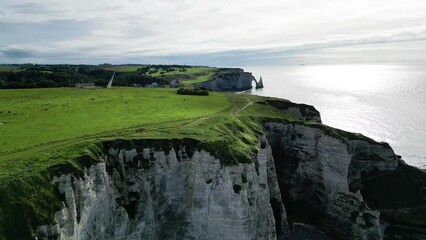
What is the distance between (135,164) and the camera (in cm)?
3906

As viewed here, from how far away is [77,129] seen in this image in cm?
4578

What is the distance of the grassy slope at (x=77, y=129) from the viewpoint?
2862 cm

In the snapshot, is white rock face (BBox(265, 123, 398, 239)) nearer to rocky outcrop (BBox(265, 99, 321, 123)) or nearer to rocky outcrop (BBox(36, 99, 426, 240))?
rocky outcrop (BBox(36, 99, 426, 240))

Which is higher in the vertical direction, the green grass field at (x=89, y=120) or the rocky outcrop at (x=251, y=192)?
the green grass field at (x=89, y=120)

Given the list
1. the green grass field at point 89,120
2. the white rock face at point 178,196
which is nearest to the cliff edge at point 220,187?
the white rock face at point 178,196

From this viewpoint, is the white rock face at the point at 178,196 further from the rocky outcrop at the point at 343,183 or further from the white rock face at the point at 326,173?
the rocky outcrop at the point at 343,183

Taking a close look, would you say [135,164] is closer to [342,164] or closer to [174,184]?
[174,184]

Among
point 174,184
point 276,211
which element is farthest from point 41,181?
point 276,211

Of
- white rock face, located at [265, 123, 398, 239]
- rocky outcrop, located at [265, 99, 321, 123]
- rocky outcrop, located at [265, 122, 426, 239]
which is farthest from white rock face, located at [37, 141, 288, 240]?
rocky outcrop, located at [265, 99, 321, 123]

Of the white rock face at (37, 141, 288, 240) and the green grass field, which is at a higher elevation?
the green grass field

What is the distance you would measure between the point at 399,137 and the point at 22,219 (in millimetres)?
94179

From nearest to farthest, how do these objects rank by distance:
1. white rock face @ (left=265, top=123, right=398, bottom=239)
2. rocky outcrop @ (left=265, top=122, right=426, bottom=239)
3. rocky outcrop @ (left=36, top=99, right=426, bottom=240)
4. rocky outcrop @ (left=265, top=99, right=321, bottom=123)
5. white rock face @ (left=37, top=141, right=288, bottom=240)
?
rocky outcrop @ (left=36, top=99, right=426, bottom=240) < white rock face @ (left=37, top=141, right=288, bottom=240) < white rock face @ (left=265, top=123, right=398, bottom=239) < rocky outcrop @ (left=265, top=122, right=426, bottom=239) < rocky outcrop @ (left=265, top=99, right=321, bottom=123)

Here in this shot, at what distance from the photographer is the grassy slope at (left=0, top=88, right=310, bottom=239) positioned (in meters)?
28.6

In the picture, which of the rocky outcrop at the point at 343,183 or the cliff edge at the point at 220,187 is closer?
the cliff edge at the point at 220,187
